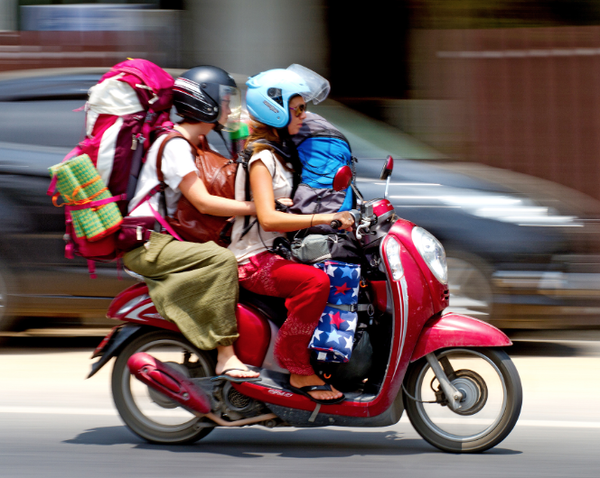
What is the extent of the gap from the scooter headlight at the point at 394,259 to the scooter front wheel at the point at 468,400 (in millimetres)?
417

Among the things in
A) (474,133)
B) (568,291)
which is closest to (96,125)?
(568,291)

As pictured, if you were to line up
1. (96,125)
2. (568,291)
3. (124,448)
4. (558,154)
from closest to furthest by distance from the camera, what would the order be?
(96,125), (124,448), (568,291), (558,154)

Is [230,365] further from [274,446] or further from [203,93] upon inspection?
[203,93]

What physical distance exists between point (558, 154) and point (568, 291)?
3.78 m

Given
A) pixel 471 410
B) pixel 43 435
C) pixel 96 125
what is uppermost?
pixel 96 125

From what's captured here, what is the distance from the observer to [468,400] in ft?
13.5

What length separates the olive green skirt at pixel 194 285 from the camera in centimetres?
410

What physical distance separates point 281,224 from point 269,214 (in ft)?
0.22

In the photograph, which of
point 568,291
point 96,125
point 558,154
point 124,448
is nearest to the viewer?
point 96,125

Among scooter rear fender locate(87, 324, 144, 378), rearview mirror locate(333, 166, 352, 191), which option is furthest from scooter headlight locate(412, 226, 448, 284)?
scooter rear fender locate(87, 324, 144, 378)

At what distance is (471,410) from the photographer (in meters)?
4.12

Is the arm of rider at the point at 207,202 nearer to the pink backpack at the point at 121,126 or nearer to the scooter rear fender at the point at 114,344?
the pink backpack at the point at 121,126

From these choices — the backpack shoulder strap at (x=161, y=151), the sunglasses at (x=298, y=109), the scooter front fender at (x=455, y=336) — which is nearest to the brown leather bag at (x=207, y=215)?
the backpack shoulder strap at (x=161, y=151)

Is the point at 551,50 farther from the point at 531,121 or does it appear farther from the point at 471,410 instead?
the point at 471,410
